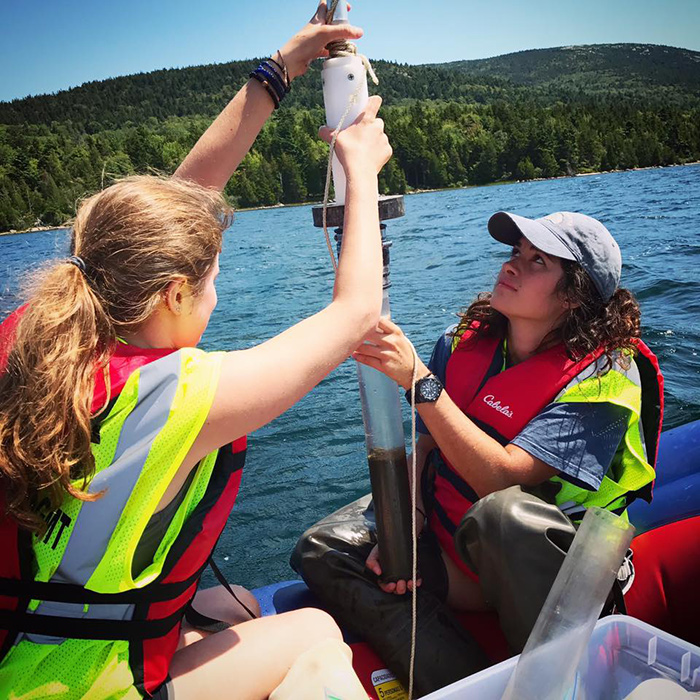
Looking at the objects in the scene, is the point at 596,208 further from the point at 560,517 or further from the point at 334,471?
the point at 560,517

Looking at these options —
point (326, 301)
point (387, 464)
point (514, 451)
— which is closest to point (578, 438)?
point (514, 451)

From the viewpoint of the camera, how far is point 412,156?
228 ft

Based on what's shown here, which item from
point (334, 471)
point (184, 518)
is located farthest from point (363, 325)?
point (334, 471)

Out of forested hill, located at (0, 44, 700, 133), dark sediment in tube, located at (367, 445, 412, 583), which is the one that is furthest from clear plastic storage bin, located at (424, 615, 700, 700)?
forested hill, located at (0, 44, 700, 133)

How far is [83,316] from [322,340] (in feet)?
1.64

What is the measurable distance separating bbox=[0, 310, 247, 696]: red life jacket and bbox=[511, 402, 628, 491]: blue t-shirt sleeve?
3.19ft

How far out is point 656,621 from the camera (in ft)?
7.08

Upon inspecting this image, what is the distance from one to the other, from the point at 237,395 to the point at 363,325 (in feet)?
1.15

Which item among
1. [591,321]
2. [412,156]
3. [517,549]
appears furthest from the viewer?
[412,156]

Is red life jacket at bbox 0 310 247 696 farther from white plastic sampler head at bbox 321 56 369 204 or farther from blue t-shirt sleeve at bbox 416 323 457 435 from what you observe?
blue t-shirt sleeve at bbox 416 323 457 435

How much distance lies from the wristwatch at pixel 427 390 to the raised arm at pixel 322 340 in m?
0.46

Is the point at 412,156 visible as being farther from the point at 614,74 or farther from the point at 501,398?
the point at 614,74

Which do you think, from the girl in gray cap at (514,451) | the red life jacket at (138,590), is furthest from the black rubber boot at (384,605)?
the red life jacket at (138,590)

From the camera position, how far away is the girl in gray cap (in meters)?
1.85
